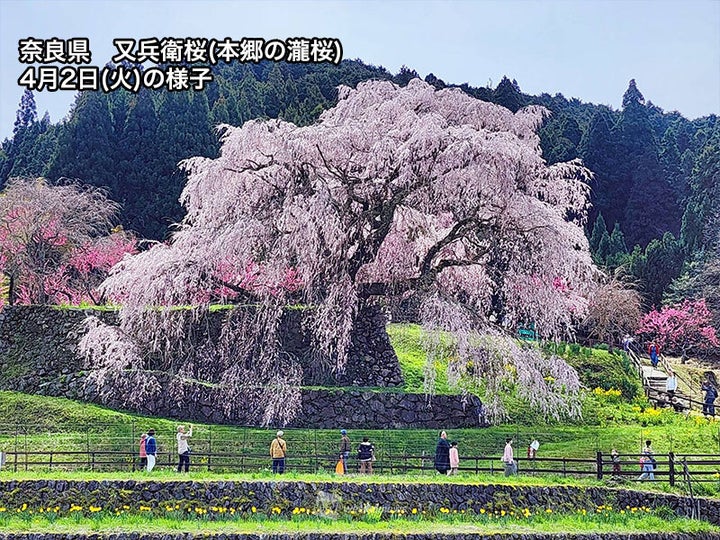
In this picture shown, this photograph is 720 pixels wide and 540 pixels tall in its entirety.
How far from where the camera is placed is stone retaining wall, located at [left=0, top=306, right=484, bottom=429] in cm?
2436

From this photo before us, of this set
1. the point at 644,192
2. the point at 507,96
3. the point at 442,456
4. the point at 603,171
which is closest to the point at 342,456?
the point at 442,456

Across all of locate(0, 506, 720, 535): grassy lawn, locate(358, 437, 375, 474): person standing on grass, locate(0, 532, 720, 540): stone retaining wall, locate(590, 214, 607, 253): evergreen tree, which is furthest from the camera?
locate(590, 214, 607, 253): evergreen tree

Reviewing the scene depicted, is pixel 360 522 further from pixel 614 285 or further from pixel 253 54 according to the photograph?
pixel 614 285

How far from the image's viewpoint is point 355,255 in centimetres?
2600

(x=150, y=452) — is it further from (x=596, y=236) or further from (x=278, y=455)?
(x=596, y=236)

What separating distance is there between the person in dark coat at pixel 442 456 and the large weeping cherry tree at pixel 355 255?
474 centimetres

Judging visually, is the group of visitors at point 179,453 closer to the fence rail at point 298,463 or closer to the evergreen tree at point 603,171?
the fence rail at point 298,463

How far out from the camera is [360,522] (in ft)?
50.0

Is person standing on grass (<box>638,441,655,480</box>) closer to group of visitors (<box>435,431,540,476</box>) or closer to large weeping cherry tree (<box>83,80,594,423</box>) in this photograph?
group of visitors (<box>435,431,540,476</box>)

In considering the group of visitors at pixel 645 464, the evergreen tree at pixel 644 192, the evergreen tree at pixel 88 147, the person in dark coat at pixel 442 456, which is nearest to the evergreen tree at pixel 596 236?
the evergreen tree at pixel 644 192

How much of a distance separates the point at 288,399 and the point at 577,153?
43737 millimetres

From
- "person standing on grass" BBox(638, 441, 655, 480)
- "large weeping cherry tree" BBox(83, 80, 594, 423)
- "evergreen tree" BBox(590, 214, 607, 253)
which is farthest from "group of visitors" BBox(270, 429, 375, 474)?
"evergreen tree" BBox(590, 214, 607, 253)

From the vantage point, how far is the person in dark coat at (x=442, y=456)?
18786 millimetres

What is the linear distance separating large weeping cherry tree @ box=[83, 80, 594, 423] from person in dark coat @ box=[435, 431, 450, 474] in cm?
474
